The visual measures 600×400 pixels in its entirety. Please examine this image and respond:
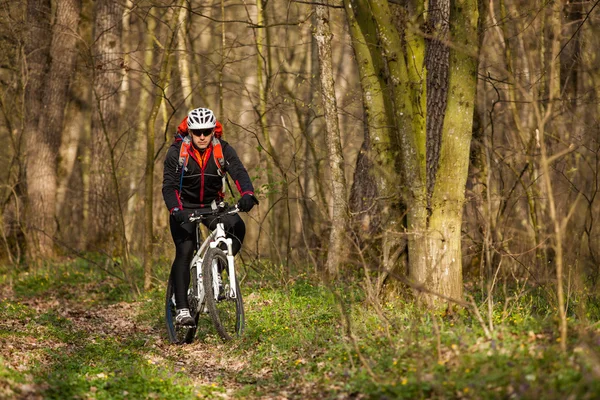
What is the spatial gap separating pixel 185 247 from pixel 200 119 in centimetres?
138

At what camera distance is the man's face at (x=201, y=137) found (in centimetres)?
831

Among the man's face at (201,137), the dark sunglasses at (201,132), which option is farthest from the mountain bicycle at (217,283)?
the dark sunglasses at (201,132)

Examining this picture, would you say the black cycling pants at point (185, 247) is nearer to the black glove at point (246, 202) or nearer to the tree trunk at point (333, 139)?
the black glove at point (246, 202)

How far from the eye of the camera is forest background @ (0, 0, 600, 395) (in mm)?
8047

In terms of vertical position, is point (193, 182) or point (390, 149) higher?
point (390, 149)

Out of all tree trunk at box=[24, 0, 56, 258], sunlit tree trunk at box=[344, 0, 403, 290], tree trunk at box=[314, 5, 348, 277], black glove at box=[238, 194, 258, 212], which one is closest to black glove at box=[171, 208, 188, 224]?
black glove at box=[238, 194, 258, 212]

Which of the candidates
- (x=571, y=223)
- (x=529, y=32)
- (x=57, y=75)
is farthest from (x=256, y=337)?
(x=57, y=75)

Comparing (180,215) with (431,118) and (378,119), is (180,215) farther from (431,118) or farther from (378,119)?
(431,118)

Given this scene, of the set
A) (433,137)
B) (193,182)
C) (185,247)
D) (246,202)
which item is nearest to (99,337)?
(185,247)

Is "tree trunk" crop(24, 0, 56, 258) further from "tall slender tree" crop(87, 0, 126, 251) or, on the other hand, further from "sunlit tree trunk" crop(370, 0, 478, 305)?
"sunlit tree trunk" crop(370, 0, 478, 305)

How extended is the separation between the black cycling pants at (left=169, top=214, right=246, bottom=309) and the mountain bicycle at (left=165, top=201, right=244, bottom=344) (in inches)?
2.9

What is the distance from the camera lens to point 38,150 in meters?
17.1

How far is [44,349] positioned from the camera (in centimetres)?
800

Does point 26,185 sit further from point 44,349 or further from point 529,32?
point 529,32
